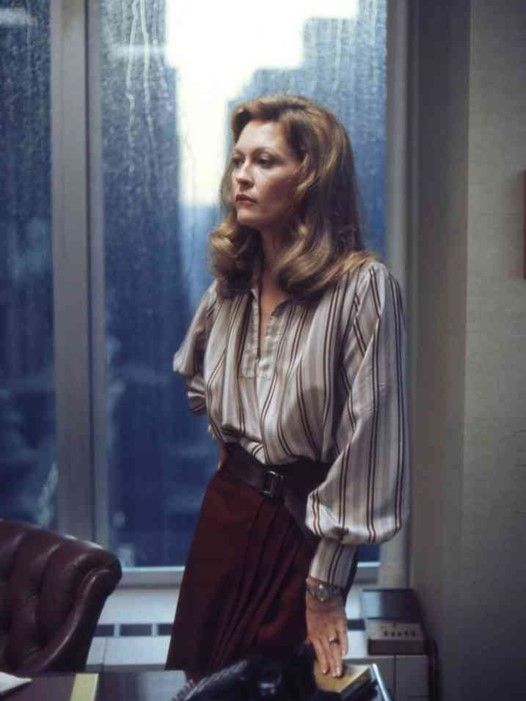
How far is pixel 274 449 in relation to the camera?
1745mm

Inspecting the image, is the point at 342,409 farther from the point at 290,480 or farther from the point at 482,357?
Result: the point at 482,357

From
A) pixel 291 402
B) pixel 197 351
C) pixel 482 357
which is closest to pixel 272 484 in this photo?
pixel 291 402

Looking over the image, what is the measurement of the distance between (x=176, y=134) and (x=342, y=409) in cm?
165

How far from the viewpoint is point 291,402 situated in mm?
1713

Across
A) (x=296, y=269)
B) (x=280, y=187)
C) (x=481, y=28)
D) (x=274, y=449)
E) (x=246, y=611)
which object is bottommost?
(x=246, y=611)

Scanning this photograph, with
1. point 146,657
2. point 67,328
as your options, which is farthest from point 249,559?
point 67,328

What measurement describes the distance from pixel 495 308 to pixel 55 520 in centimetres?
154

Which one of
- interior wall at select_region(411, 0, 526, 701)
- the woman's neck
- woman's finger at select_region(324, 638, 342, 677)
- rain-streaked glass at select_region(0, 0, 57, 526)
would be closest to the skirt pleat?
woman's finger at select_region(324, 638, 342, 677)

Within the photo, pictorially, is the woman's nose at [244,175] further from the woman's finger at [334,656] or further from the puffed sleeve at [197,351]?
the woman's finger at [334,656]

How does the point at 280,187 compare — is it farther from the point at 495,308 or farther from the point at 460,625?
the point at 460,625

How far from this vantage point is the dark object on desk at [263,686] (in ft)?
4.55

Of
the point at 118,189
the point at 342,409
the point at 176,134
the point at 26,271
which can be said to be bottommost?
the point at 342,409

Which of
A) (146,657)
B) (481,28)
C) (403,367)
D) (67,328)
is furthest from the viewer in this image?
(67,328)

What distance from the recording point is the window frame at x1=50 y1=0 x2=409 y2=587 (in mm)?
3094
